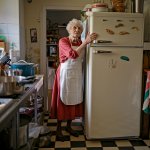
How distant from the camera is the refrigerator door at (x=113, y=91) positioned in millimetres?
2844

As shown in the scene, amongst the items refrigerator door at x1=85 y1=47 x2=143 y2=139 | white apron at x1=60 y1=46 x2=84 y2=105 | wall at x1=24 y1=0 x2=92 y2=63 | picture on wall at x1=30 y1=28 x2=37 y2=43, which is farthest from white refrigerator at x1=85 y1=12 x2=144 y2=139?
picture on wall at x1=30 y1=28 x2=37 y2=43

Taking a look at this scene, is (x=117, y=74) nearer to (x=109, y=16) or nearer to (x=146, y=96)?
(x=146, y=96)

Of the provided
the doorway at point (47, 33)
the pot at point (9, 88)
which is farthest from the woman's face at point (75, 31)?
the pot at point (9, 88)

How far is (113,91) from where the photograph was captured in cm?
289

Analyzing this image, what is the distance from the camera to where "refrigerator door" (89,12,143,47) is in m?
2.79

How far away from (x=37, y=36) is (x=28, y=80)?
1577 millimetres

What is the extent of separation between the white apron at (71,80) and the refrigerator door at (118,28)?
36cm

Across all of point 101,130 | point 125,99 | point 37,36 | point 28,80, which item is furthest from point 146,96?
point 37,36

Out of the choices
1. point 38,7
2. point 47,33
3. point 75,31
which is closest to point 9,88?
point 75,31

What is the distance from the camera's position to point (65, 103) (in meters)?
2.98

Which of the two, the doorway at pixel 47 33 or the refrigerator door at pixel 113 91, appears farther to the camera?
the doorway at pixel 47 33

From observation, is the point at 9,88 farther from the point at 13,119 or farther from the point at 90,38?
the point at 90,38

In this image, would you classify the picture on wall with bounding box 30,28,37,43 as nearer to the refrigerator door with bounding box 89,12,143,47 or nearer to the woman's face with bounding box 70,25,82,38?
the woman's face with bounding box 70,25,82,38

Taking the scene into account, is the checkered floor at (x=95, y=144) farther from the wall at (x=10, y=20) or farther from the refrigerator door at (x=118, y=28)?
the wall at (x=10, y=20)
